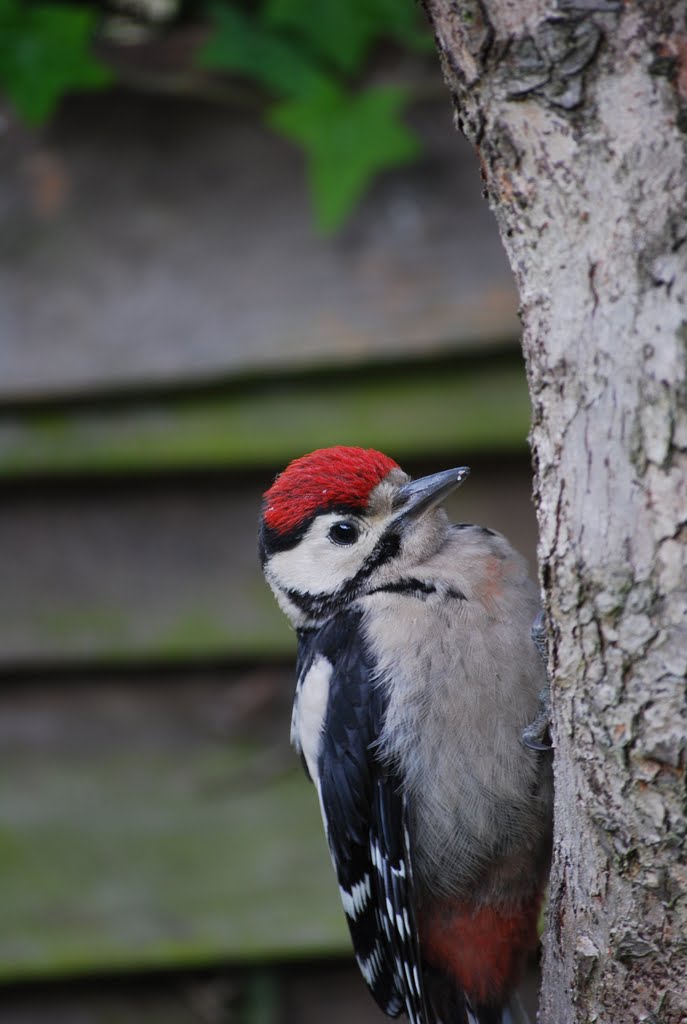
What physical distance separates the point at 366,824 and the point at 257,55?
4.72ft

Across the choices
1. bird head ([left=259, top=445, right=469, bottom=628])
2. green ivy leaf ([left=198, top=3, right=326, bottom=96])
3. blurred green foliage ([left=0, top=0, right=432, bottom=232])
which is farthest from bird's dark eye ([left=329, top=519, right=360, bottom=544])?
green ivy leaf ([left=198, top=3, right=326, bottom=96])

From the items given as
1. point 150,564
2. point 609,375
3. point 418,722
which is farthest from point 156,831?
point 609,375

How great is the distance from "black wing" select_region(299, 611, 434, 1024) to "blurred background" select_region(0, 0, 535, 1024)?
0.59 m

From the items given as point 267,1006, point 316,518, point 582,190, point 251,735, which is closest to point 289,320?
point 316,518

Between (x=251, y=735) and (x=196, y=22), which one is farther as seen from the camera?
(x=251, y=735)

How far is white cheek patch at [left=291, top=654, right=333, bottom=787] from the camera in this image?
1.77 metres

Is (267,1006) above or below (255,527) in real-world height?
below

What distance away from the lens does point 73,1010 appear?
2.58 m

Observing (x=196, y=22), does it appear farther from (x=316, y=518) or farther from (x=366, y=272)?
(x=316, y=518)

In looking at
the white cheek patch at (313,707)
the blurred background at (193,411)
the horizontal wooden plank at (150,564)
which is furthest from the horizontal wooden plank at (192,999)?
the white cheek patch at (313,707)

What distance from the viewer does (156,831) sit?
2.46 m

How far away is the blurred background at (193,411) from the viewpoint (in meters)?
2.22

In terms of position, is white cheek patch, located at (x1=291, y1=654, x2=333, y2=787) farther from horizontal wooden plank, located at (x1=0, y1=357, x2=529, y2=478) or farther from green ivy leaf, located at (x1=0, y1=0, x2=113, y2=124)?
green ivy leaf, located at (x1=0, y1=0, x2=113, y2=124)

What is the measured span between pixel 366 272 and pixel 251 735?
3.40 feet
